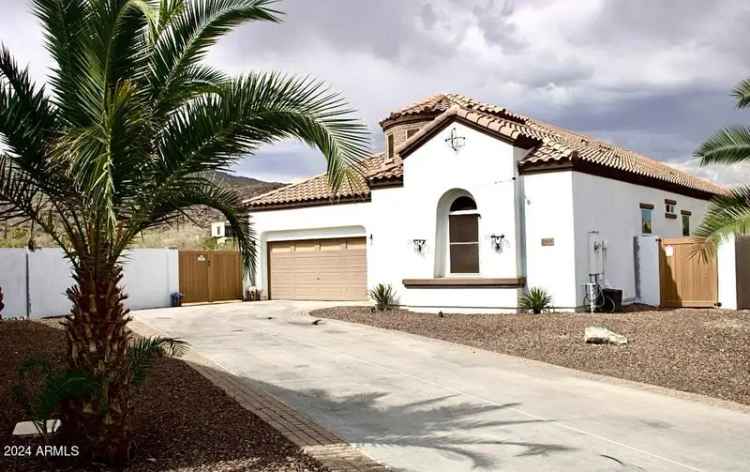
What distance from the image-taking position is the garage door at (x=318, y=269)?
23000 millimetres

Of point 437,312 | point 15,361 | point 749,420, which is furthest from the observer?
point 437,312

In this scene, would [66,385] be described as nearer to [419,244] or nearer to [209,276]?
[419,244]

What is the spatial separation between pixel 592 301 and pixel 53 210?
1425 cm

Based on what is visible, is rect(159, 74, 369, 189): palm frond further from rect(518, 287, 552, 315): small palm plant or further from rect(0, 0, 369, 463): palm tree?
rect(518, 287, 552, 315): small palm plant

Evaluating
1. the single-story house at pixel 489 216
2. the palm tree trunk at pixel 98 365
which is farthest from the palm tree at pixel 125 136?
the single-story house at pixel 489 216

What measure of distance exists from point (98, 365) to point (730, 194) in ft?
36.5

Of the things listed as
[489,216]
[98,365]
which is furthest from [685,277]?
[98,365]

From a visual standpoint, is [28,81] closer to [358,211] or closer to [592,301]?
[592,301]

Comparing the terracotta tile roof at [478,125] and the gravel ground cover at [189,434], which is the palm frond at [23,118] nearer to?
the gravel ground cover at [189,434]

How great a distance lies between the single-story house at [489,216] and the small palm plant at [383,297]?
30cm

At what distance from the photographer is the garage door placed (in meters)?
23.0

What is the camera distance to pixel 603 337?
1275cm

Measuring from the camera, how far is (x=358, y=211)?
74.2 feet

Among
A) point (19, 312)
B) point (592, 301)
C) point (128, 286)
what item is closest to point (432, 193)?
point (592, 301)
